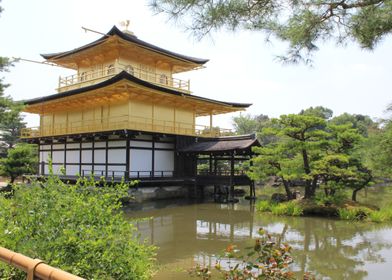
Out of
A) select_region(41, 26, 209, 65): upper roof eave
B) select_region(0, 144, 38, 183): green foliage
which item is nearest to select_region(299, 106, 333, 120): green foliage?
select_region(41, 26, 209, 65): upper roof eave

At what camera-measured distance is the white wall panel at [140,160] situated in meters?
20.0

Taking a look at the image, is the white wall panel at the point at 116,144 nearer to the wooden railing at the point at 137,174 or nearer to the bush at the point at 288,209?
the wooden railing at the point at 137,174

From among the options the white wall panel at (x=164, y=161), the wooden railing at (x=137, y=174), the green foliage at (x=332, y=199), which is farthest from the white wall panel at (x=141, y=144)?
the green foliage at (x=332, y=199)

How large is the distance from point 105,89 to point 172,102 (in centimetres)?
→ 452

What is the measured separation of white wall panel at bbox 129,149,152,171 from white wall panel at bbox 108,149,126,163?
18.5 inches

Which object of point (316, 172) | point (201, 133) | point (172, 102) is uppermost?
point (172, 102)

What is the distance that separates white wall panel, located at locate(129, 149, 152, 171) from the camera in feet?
65.5

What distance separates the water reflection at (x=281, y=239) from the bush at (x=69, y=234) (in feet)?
4.63

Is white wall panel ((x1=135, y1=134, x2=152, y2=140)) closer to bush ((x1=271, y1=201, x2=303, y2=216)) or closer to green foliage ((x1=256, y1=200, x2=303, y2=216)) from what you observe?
green foliage ((x1=256, y1=200, x2=303, y2=216))

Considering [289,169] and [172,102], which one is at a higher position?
[172,102]

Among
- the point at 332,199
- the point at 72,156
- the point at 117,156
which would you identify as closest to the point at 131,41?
the point at 117,156

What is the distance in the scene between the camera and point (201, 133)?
23.7m

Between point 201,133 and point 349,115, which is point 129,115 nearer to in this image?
point 201,133

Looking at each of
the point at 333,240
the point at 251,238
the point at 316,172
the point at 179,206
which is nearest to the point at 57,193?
the point at 251,238
